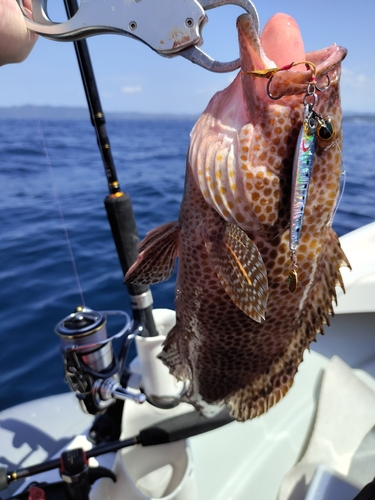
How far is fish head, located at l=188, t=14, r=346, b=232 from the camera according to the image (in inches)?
43.6

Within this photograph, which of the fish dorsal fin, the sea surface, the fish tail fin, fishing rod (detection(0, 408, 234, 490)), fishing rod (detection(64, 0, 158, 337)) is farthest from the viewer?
the sea surface

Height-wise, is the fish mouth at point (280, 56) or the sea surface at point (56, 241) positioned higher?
the fish mouth at point (280, 56)

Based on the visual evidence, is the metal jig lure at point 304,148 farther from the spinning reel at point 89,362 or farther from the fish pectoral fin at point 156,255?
the spinning reel at point 89,362

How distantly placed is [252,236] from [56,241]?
6027 millimetres

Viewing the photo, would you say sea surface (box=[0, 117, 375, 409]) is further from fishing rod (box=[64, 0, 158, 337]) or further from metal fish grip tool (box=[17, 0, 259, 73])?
metal fish grip tool (box=[17, 0, 259, 73])

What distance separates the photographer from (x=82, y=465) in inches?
73.5

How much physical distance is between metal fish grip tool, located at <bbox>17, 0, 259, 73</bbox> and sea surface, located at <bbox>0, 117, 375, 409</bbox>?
65 centimetres

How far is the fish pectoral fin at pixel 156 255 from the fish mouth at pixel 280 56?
1.98 feet

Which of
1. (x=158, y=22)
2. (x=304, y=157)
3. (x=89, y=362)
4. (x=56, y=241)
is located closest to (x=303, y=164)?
(x=304, y=157)

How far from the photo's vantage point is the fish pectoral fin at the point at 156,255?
149 cm

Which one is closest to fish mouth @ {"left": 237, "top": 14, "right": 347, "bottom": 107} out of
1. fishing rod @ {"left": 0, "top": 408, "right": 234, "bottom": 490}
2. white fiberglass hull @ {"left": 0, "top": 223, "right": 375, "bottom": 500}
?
fishing rod @ {"left": 0, "top": 408, "right": 234, "bottom": 490}

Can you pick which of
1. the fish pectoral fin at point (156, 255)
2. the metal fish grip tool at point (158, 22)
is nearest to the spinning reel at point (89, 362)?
the fish pectoral fin at point (156, 255)

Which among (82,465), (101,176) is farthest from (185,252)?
(101,176)

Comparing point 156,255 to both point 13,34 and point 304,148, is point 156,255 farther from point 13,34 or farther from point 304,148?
point 13,34
